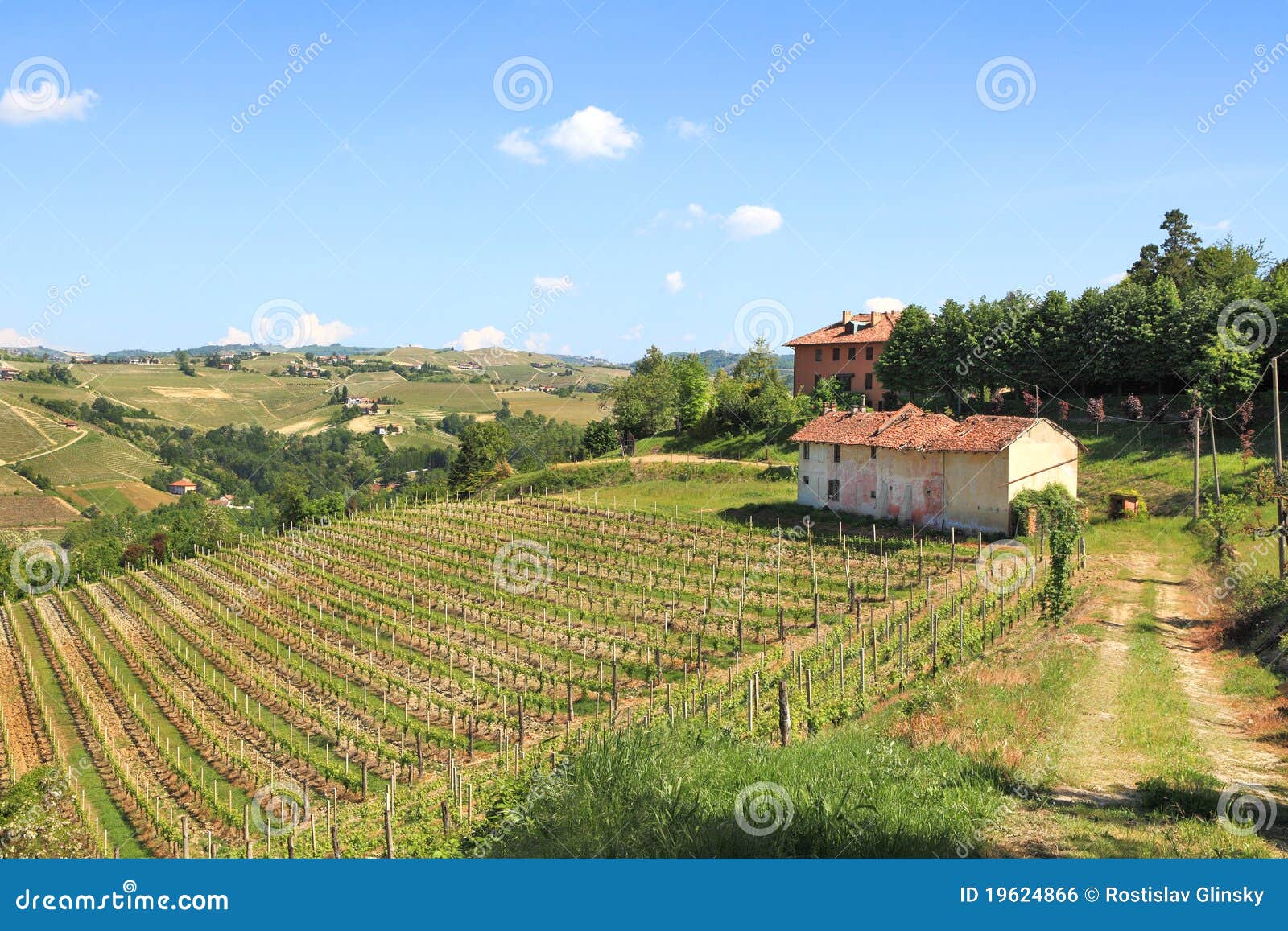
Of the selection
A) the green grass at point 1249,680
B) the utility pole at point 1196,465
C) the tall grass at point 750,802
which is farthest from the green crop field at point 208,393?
the tall grass at point 750,802

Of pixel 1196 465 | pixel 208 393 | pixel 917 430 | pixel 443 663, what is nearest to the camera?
pixel 443 663

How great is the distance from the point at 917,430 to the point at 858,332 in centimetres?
2446

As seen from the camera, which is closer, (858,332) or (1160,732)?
(1160,732)

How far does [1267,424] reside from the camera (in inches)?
1591

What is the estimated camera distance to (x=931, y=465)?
38.0 metres

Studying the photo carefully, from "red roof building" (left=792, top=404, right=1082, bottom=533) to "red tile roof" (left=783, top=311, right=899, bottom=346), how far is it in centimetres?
1822

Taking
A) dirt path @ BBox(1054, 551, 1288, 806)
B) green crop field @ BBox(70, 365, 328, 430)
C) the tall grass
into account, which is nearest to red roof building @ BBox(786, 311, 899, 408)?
dirt path @ BBox(1054, 551, 1288, 806)

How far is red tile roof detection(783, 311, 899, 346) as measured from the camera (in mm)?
61406

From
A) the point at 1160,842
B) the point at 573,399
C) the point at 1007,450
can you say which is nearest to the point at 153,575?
the point at 1007,450

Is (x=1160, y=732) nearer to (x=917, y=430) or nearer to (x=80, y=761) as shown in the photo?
(x=80, y=761)

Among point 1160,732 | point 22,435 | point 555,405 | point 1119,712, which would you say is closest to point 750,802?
point 1160,732

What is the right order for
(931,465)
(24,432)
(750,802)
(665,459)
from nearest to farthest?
1. (750,802)
2. (931,465)
3. (665,459)
4. (24,432)

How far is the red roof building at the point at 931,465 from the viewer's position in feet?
117

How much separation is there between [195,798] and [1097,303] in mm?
43066
